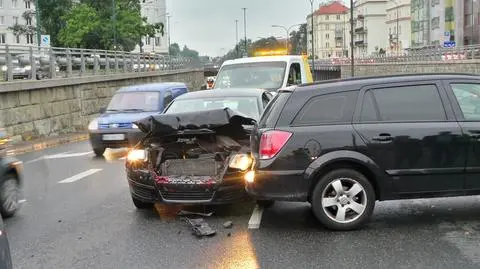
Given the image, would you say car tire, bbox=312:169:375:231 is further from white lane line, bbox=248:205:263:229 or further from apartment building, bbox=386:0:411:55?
apartment building, bbox=386:0:411:55

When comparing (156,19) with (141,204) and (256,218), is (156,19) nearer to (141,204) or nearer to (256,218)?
(141,204)

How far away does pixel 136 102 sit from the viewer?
1597 cm

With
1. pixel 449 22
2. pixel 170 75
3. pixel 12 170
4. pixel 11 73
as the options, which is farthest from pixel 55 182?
pixel 449 22

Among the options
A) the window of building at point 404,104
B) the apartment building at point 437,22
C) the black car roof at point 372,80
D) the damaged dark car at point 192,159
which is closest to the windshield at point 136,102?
the damaged dark car at point 192,159

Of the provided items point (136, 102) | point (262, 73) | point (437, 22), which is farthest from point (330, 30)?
point (262, 73)

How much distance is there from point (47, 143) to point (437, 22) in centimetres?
8602

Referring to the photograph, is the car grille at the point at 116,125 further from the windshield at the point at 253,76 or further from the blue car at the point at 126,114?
the windshield at the point at 253,76

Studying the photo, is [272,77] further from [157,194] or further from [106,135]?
[157,194]

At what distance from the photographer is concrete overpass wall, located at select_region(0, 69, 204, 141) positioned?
57.9ft

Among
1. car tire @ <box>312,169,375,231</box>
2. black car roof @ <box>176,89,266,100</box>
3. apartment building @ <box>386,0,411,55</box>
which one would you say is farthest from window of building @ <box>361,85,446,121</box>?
apartment building @ <box>386,0,411,55</box>

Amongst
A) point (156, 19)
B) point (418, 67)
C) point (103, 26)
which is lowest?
point (418, 67)

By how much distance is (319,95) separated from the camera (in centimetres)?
680

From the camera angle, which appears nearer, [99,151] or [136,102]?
[99,151]

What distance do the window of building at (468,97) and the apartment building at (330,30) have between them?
158 meters
